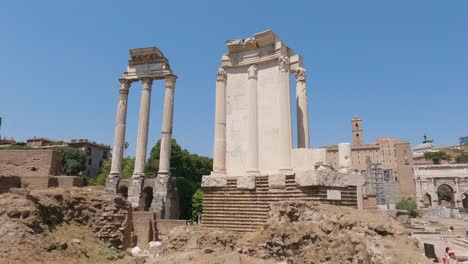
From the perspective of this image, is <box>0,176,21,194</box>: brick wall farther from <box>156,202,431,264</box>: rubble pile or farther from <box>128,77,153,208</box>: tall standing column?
<box>128,77,153,208</box>: tall standing column

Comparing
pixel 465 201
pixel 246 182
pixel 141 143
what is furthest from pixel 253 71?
pixel 465 201

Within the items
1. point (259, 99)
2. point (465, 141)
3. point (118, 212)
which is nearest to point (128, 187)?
point (118, 212)

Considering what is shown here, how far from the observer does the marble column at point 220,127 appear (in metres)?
11.1

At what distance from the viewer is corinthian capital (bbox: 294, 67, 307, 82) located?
1216 centimetres

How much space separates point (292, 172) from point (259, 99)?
9.03ft

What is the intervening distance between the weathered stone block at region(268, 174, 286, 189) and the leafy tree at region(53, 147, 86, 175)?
52032 mm

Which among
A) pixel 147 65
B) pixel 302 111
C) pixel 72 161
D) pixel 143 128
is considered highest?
pixel 147 65

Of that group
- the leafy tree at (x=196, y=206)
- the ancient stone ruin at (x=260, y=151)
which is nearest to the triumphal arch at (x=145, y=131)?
the leafy tree at (x=196, y=206)

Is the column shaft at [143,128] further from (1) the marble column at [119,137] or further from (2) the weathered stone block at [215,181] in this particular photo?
(2) the weathered stone block at [215,181]

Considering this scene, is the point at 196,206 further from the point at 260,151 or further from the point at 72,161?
the point at 72,161

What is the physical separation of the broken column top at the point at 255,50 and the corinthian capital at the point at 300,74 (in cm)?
134

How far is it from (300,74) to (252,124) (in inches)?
121

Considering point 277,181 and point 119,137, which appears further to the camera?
point 119,137

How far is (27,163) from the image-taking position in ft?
70.1
